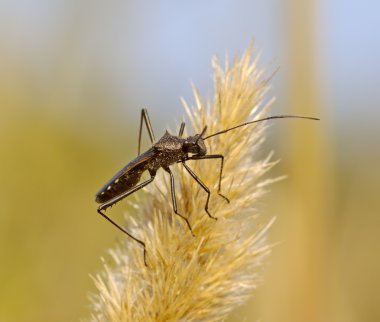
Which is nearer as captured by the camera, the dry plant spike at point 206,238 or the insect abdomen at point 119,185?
the dry plant spike at point 206,238

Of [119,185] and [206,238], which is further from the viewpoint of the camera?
[119,185]

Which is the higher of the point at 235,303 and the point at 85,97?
the point at 85,97

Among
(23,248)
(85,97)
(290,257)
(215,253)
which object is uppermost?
(85,97)

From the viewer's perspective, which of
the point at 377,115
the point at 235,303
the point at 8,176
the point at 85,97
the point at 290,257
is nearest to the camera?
the point at 235,303

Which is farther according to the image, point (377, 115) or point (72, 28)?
point (377, 115)

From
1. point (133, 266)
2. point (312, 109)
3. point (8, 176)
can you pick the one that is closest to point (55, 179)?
point (8, 176)

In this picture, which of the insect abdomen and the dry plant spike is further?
the insect abdomen

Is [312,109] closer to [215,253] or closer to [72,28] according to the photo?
[215,253]

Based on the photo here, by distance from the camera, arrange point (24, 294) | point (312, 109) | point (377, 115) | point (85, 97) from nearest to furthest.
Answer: point (312, 109), point (24, 294), point (85, 97), point (377, 115)
